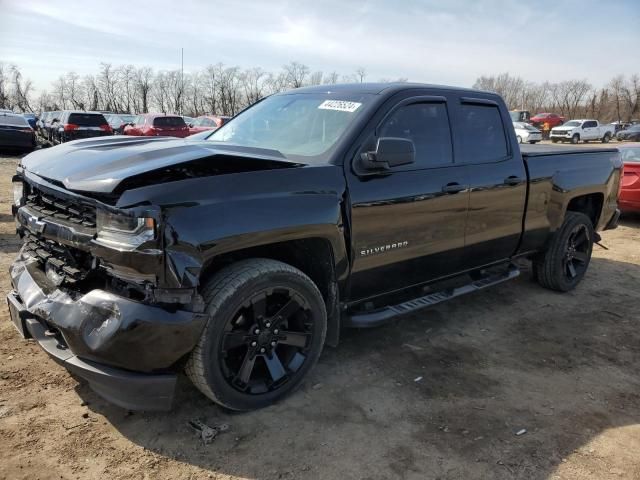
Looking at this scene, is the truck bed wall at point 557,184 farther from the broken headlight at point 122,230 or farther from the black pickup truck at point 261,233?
→ the broken headlight at point 122,230

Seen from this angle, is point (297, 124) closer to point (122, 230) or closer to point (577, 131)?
point (122, 230)

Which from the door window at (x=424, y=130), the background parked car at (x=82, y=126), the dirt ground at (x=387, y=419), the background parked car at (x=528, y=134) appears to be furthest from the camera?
the background parked car at (x=528, y=134)

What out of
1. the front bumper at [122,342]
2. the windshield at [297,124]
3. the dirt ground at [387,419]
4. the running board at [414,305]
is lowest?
the dirt ground at [387,419]

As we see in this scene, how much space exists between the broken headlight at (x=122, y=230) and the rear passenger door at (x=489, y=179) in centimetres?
254

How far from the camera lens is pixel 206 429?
8.98 feet

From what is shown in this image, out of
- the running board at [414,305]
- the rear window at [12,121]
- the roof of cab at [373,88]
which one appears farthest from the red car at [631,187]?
the rear window at [12,121]

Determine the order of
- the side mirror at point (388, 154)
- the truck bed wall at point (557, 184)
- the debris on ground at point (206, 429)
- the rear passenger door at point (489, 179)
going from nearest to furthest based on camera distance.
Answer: the debris on ground at point (206, 429) → the side mirror at point (388, 154) → the rear passenger door at point (489, 179) → the truck bed wall at point (557, 184)

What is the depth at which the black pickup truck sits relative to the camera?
94.7 inches

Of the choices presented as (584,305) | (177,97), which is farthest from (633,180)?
(177,97)

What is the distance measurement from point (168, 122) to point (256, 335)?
19135 mm

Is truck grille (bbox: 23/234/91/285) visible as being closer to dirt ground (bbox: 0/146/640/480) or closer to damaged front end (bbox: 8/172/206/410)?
damaged front end (bbox: 8/172/206/410)

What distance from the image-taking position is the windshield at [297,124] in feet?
11.1

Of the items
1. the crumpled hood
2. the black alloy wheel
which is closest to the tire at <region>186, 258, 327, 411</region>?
the crumpled hood

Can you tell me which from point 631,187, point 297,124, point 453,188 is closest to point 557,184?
point 453,188
